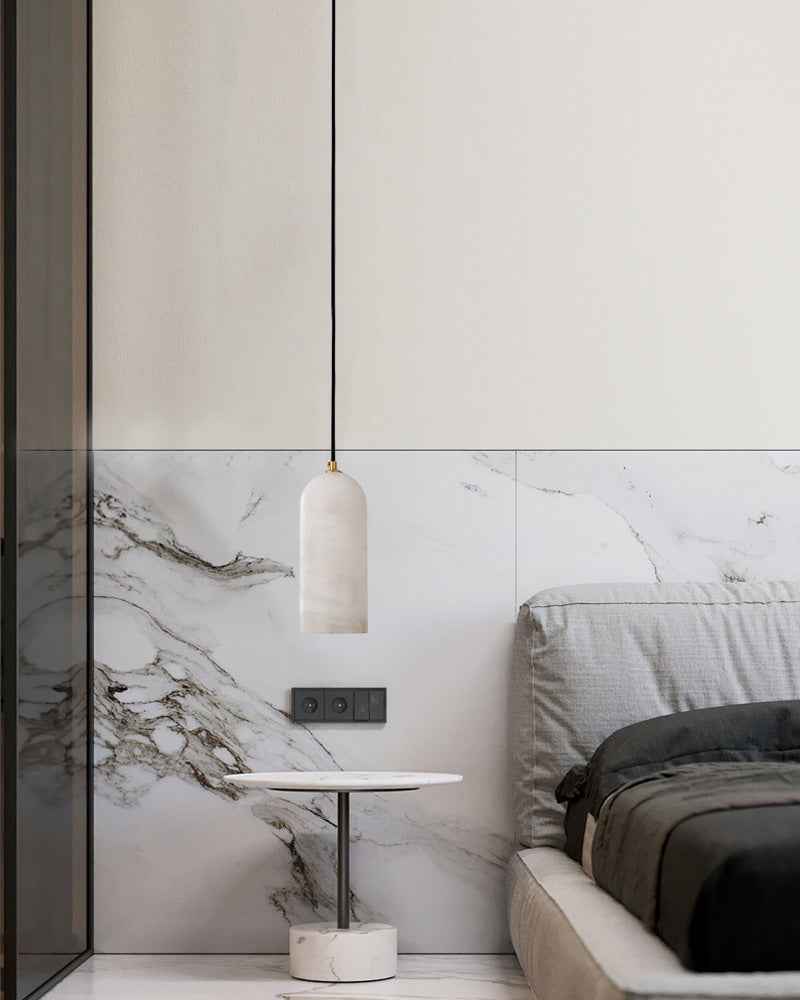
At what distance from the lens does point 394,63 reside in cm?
256

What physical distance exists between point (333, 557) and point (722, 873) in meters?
1.01

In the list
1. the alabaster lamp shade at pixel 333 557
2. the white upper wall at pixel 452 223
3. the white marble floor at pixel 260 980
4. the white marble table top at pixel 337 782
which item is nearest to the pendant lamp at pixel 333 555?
the alabaster lamp shade at pixel 333 557

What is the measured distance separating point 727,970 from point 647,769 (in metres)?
0.68

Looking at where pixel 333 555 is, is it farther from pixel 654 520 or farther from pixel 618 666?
pixel 654 520

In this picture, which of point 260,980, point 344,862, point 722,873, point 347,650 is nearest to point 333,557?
point 347,650

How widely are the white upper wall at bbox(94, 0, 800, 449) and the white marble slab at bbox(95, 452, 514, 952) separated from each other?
0.14 m

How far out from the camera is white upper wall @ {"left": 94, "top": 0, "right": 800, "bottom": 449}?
2525 mm

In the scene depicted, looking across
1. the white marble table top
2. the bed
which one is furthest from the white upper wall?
the white marble table top

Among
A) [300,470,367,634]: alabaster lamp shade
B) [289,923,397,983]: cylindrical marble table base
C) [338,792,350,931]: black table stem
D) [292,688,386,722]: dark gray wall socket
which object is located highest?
[300,470,367,634]: alabaster lamp shade

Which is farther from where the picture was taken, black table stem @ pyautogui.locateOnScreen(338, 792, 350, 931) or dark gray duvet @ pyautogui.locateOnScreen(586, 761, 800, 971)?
black table stem @ pyautogui.locateOnScreen(338, 792, 350, 931)

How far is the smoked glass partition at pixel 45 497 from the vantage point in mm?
2049

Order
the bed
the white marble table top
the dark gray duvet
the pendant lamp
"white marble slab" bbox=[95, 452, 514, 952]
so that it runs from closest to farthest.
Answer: the dark gray duvet < the white marble table top < the pendant lamp < the bed < "white marble slab" bbox=[95, 452, 514, 952]

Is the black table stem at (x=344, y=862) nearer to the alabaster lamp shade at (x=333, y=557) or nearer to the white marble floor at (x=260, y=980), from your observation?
the white marble floor at (x=260, y=980)

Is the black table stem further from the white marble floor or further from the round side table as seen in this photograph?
the white marble floor
